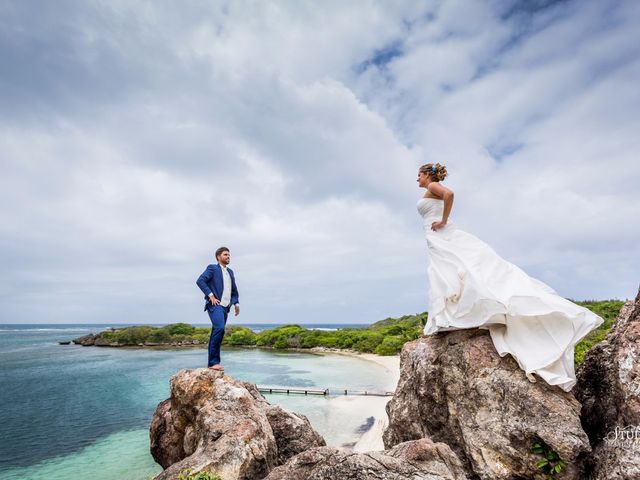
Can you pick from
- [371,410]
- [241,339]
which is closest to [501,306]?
[371,410]

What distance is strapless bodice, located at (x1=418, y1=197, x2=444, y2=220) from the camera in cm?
672

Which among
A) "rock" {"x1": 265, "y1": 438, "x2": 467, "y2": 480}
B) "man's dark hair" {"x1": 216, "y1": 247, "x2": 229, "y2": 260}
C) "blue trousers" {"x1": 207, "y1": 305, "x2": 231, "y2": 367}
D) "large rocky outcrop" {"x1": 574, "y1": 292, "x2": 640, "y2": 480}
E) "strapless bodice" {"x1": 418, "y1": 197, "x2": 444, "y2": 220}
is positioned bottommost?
"rock" {"x1": 265, "y1": 438, "x2": 467, "y2": 480}

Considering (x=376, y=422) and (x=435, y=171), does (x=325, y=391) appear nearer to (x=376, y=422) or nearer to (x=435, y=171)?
(x=376, y=422)

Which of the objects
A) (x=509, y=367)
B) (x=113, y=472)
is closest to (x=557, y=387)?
(x=509, y=367)

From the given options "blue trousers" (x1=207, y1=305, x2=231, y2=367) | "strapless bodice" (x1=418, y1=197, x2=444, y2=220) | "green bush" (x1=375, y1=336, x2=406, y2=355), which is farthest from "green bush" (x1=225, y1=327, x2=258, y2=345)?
"strapless bodice" (x1=418, y1=197, x2=444, y2=220)

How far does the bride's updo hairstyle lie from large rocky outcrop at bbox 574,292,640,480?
3.50 metres

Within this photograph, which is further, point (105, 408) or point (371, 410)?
point (105, 408)

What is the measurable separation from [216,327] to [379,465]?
469 cm

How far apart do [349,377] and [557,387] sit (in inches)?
1171

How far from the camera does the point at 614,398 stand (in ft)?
16.7

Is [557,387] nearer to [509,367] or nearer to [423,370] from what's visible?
[509,367]

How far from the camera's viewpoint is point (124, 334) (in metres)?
75.8

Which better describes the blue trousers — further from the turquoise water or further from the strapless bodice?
the turquoise water

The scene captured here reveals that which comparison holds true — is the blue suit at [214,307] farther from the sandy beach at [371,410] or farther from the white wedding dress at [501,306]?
the sandy beach at [371,410]
